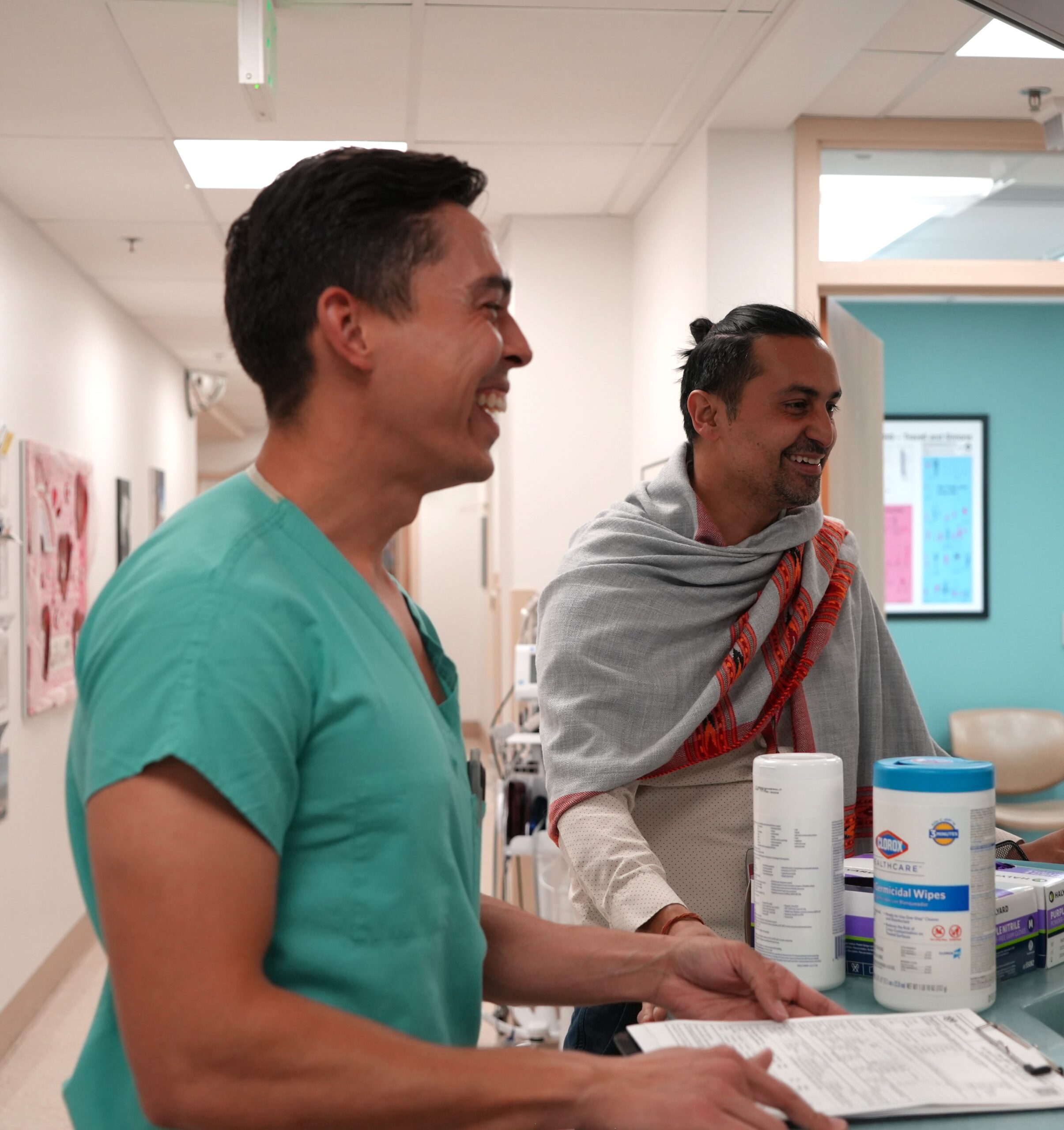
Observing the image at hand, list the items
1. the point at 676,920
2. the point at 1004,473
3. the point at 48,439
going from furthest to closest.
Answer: the point at 1004,473, the point at 48,439, the point at 676,920

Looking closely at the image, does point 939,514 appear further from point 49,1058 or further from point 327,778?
point 327,778

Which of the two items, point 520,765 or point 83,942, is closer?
point 520,765

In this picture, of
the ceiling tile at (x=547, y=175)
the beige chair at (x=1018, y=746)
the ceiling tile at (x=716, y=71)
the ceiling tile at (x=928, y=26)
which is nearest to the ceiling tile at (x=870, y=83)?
the ceiling tile at (x=928, y=26)

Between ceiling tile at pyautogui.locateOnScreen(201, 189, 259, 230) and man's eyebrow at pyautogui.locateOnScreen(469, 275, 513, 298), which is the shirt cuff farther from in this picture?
ceiling tile at pyautogui.locateOnScreen(201, 189, 259, 230)

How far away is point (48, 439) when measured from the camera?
446cm

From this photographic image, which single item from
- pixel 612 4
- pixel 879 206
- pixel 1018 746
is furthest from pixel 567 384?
pixel 1018 746

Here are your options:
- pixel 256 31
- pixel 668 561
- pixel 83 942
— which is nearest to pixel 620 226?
pixel 256 31

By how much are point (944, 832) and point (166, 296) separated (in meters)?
5.35

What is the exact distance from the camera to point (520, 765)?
339 cm

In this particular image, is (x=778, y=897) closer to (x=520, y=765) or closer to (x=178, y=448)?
(x=520, y=765)

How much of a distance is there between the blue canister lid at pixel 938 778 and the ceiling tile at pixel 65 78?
2.48m

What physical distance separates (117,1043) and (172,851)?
25 cm

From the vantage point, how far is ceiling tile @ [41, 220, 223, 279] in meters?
4.51

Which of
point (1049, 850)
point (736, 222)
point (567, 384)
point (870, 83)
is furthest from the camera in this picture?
point (567, 384)
